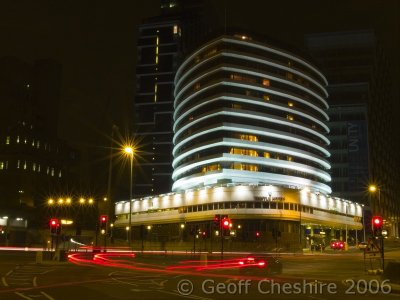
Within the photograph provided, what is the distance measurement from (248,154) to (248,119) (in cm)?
846

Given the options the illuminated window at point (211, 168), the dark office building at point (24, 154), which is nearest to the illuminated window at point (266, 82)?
the illuminated window at point (211, 168)

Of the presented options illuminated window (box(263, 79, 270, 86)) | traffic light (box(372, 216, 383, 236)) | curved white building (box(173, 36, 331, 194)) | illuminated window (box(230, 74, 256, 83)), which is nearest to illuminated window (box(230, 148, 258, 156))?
curved white building (box(173, 36, 331, 194))

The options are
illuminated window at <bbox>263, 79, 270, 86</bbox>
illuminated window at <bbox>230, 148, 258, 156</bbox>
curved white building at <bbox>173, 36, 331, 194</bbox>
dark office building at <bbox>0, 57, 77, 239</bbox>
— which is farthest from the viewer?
dark office building at <bbox>0, 57, 77, 239</bbox>

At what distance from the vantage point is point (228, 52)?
121 m

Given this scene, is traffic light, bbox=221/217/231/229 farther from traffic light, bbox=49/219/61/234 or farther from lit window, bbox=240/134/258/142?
lit window, bbox=240/134/258/142

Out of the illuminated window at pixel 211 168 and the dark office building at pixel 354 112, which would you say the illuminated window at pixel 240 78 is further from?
the dark office building at pixel 354 112

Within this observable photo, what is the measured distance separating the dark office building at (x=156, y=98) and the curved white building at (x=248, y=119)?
1814 inches

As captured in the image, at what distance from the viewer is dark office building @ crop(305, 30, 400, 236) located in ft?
497

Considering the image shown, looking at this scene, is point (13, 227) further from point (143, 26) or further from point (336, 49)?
point (336, 49)

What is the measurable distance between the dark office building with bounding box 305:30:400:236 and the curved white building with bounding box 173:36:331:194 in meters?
21.1

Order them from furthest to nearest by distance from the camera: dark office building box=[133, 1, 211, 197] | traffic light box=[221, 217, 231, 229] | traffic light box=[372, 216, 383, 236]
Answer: dark office building box=[133, 1, 211, 197], traffic light box=[221, 217, 231, 229], traffic light box=[372, 216, 383, 236]

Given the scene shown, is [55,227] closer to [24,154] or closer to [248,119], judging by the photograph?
[248,119]

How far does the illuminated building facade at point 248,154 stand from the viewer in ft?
348

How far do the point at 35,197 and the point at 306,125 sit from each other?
75146mm
